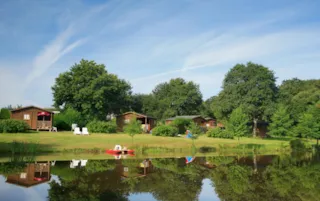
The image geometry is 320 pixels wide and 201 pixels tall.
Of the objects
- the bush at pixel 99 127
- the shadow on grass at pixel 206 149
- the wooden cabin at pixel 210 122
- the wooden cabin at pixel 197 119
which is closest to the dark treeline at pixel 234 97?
the bush at pixel 99 127

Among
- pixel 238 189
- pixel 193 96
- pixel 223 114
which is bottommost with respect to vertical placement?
pixel 238 189

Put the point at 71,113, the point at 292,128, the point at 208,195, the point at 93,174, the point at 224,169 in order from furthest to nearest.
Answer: the point at 71,113 → the point at 292,128 → the point at 224,169 → the point at 93,174 → the point at 208,195

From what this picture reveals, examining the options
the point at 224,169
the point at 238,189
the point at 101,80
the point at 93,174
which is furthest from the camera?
the point at 101,80

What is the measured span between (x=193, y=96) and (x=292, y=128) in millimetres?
40815

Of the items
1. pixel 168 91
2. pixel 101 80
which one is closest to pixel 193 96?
pixel 168 91

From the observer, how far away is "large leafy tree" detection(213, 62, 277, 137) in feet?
177

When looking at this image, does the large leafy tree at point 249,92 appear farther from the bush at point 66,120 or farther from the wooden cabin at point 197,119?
the bush at point 66,120

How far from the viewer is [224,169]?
79.0ft

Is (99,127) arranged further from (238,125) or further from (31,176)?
(31,176)

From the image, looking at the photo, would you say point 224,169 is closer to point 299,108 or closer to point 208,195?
point 208,195

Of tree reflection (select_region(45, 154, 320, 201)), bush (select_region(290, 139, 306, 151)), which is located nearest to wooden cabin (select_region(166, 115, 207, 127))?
bush (select_region(290, 139, 306, 151))

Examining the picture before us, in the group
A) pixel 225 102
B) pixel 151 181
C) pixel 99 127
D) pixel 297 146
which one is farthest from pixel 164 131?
pixel 151 181

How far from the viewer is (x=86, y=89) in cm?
5650

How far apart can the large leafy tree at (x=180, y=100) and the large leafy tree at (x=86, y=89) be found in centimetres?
2678
